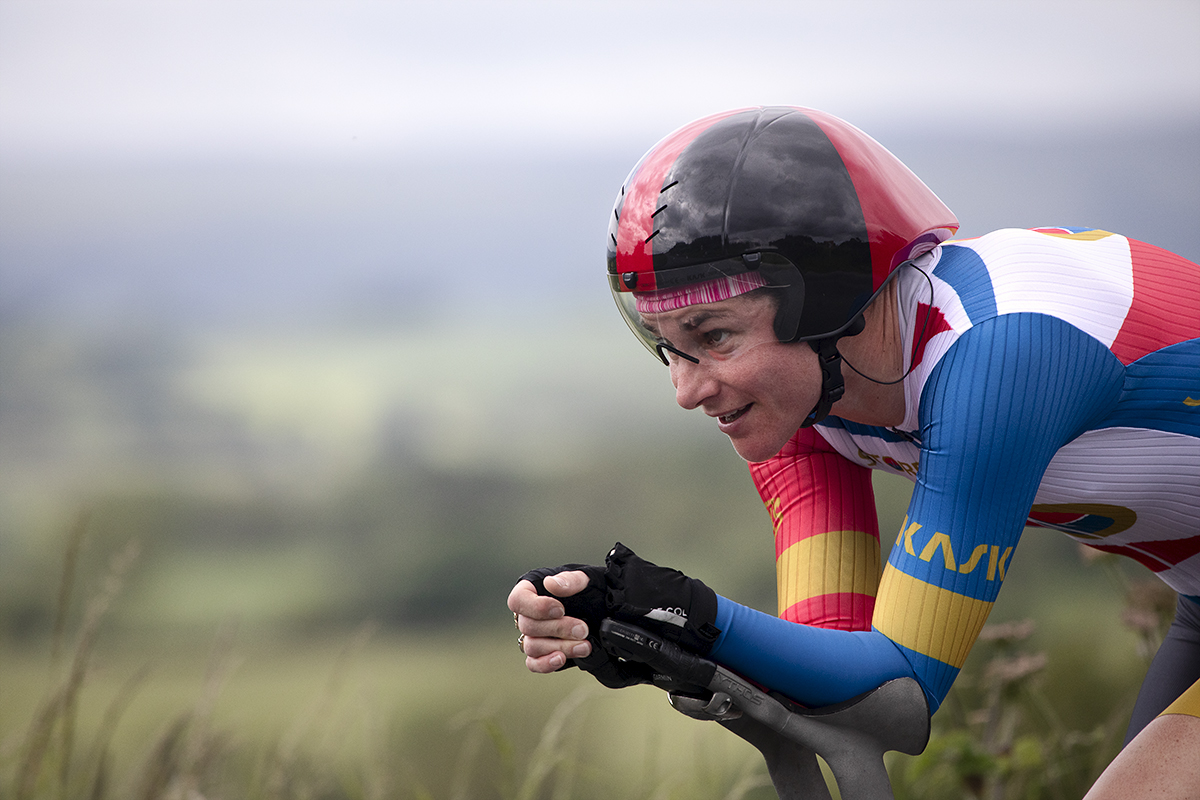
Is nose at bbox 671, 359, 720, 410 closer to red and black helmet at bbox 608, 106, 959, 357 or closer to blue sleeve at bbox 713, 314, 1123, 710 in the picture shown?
red and black helmet at bbox 608, 106, 959, 357

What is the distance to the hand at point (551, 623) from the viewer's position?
1.00 meters

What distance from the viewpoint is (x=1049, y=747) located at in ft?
9.11

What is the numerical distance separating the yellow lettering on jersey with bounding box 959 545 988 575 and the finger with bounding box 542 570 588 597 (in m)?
0.43

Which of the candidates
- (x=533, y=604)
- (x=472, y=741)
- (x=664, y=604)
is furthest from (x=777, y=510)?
(x=472, y=741)

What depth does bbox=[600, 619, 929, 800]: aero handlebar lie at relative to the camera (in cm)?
103

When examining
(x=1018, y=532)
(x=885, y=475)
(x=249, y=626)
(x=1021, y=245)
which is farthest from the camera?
(x=885, y=475)

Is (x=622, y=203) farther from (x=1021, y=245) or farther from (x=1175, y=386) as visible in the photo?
(x=1175, y=386)

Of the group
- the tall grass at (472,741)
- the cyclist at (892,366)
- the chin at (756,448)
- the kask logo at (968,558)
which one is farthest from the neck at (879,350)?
the tall grass at (472,741)

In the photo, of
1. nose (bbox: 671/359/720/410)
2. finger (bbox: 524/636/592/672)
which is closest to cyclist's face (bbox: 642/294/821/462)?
nose (bbox: 671/359/720/410)

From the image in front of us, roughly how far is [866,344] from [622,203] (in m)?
0.38

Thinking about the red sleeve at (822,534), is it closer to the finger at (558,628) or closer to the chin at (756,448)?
the chin at (756,448)

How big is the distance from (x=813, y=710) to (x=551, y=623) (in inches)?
13.6

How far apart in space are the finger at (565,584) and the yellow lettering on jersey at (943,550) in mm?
390

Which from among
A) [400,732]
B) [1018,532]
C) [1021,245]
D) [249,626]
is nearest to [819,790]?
[1018,532]
